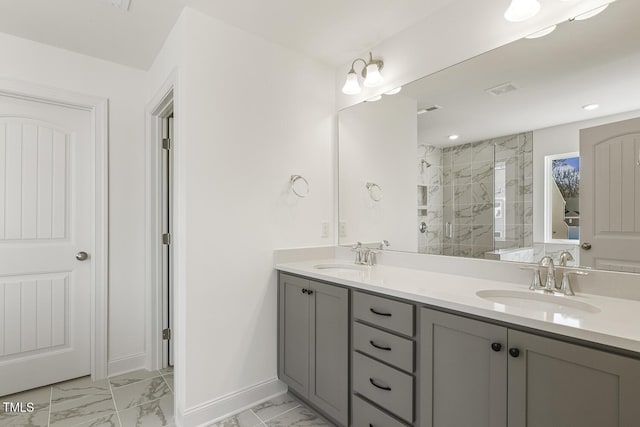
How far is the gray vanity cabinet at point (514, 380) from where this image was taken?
0.90 meters

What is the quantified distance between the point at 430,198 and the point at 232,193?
3.97ft

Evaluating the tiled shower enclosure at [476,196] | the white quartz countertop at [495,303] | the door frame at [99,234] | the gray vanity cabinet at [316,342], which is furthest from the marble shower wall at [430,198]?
the door frame at [99,234]

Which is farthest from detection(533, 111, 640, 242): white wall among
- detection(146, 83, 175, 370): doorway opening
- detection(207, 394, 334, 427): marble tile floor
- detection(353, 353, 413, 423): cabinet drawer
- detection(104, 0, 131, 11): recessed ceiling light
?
detection(146, 83, 175, 370): doorway opening

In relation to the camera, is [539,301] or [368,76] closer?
[539,301]

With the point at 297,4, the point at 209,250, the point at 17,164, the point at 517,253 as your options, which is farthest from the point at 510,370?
the point at 17,164

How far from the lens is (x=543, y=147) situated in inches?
60.0

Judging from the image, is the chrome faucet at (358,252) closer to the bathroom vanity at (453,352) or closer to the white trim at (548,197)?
the bathroom vanity at (453,352)

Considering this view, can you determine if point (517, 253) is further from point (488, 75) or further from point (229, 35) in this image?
point (229, 35)

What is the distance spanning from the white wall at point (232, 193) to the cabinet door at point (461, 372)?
112 centimetres

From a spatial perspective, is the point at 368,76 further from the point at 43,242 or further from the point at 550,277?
the point at 43,242

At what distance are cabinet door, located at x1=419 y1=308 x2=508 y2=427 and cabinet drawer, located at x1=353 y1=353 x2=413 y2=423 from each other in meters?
0.07

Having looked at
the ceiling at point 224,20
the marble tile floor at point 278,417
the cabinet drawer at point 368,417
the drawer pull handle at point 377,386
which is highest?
the ceiling at point 224,20

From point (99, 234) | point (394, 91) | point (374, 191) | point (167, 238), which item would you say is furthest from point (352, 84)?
point (99, 234)

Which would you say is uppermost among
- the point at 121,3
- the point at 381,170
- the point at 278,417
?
the point at 121,3
